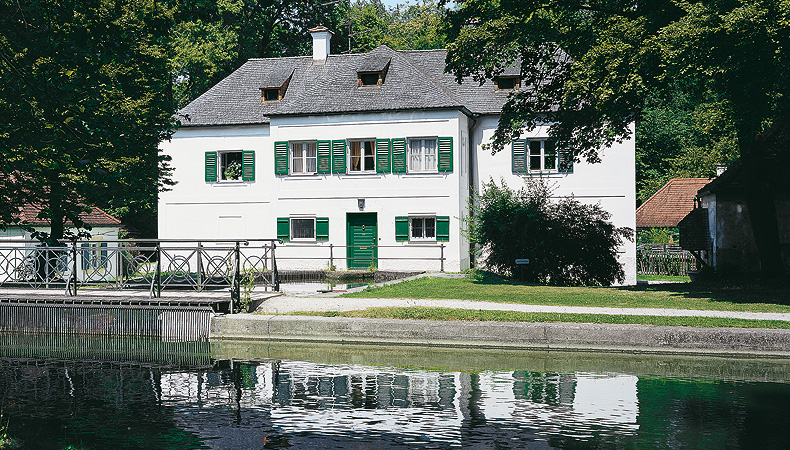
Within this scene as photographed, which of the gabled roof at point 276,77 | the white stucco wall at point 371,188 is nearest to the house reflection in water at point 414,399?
the white stucco wall at point 371,188

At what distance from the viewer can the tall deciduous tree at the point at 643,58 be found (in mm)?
16500

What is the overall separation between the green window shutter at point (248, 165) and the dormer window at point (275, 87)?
3.02 m

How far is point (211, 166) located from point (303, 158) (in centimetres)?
484

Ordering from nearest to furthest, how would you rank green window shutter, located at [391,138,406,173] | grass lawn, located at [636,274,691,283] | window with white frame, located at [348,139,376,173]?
green window shutter, located at [391,138,406,173] < grass lawn, located at [636,274,691,283] < window with white frame, located at [348,139,376,173]

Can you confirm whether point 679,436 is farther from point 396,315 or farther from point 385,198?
point 385,198

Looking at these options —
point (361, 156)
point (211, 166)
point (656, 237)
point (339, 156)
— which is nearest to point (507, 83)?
point (361, 156)

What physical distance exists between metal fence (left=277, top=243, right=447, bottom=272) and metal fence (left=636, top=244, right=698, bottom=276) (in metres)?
11.8

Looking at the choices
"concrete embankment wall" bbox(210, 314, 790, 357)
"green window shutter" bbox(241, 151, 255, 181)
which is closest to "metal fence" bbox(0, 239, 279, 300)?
"concrete embankment wall" bbox(210, 314, 790, 357)

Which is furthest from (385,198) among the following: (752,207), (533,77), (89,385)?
(89,385)

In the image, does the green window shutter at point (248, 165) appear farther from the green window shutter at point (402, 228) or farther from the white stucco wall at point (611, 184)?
the white stucco wall at point (611, 184)

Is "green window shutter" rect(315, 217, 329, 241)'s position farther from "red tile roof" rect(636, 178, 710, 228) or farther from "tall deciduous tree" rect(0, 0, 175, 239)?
"tall deciduous tree" rect(0, 0, 175, 239)

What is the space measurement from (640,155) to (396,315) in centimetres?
4466

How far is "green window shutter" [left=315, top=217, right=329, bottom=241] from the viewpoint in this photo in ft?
111

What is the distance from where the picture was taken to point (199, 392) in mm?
10133
